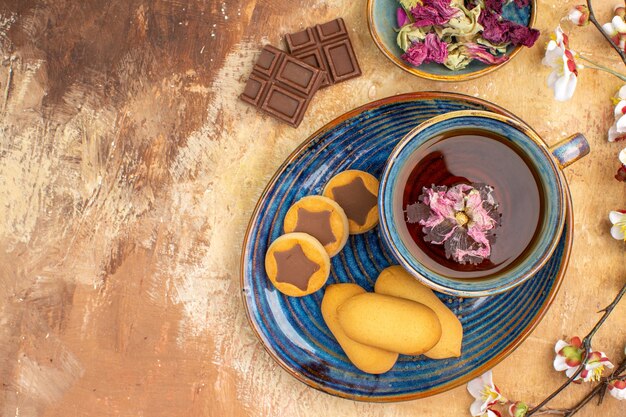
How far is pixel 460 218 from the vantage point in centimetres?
69

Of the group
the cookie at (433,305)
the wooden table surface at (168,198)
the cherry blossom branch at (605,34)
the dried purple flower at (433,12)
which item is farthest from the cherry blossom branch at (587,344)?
the dried purple flower at (433,12)

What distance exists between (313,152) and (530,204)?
0.28 metres

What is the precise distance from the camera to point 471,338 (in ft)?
2.59

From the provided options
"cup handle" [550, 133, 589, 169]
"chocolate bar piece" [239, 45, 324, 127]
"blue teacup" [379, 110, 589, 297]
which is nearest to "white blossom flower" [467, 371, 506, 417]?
"blue teacup" [379, 110, 589, 297]

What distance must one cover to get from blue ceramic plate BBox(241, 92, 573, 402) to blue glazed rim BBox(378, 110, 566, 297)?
0.35 ft

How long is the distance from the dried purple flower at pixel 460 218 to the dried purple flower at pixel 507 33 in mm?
234

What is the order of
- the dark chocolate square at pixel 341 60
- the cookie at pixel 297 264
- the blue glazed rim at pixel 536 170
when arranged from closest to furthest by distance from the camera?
the blue glazed rim at pixel 536 170, the cookie at pixel 297 264, the dark chocolate square at pixel 341 60

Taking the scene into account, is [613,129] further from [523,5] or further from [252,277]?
[252,277]

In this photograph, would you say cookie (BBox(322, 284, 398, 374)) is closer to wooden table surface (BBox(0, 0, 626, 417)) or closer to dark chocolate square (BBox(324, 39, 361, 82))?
wooden table surface (BBox(0, 0, 626, 417))

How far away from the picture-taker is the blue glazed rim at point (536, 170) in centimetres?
66

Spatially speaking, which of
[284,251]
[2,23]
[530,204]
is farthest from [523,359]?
[2,23]

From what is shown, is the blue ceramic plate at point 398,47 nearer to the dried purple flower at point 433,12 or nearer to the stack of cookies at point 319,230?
the dried purple flower at point 433,12

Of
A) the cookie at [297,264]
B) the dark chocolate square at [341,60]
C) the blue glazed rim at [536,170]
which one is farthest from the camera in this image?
the dark chocolate square at [341,60]

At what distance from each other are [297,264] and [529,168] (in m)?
0.31
